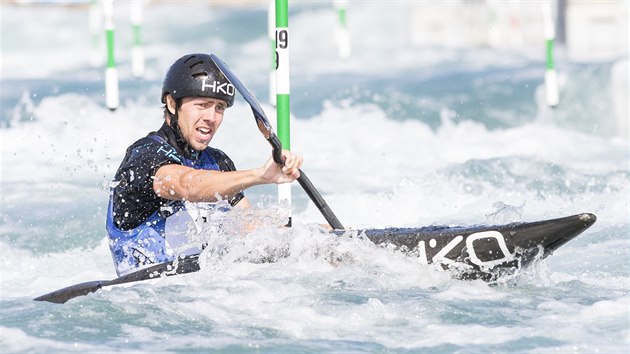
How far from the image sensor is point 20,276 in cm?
637

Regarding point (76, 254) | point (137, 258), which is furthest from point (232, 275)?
point (76, 254)

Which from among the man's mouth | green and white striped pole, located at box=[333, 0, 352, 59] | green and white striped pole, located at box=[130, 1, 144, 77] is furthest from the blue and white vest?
green and white striped pole, located at box=[333, 0, 352, 59]

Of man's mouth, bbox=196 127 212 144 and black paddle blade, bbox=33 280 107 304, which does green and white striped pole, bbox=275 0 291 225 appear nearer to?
man's mouth, bbox=196 127 212 144

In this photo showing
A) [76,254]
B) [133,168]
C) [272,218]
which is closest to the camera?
[133,168]

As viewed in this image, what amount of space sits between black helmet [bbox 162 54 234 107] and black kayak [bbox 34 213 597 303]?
0.66m

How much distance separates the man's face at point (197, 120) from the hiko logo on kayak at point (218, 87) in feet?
0.14

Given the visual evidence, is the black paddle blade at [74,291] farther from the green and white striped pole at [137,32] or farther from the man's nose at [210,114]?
the green and white striped pole at [137,32]

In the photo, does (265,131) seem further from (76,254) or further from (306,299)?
(76,254)

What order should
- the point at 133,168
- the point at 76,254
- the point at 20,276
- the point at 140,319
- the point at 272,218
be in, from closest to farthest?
1. the point at 140,319
2. the point at 133,168
3. the point at 272,218
4. the point at 20,276
5. the point at 76,254

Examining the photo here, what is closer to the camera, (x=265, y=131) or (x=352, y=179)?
(x=265, y=131)

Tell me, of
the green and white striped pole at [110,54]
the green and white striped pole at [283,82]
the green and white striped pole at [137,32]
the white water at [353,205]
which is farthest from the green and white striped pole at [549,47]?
the green and white striped pole at [283,82]

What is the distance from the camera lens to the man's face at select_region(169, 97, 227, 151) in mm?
4879

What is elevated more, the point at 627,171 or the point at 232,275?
the point at 627,171

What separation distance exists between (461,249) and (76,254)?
2913 millimetres
